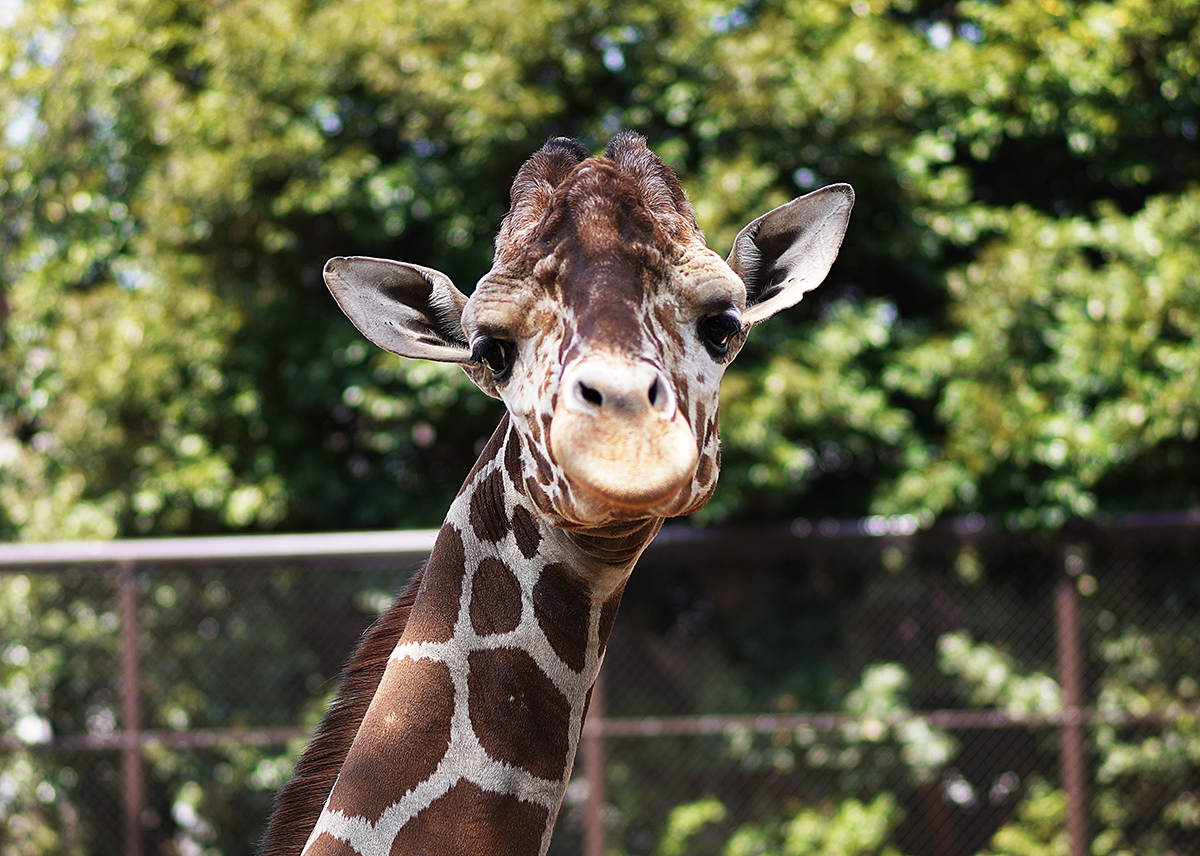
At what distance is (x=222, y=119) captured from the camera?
6.12 m

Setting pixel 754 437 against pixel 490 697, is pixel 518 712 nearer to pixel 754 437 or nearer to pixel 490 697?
pixel 490 697

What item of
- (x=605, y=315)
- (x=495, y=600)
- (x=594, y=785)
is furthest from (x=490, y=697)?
(x=594, y=785)

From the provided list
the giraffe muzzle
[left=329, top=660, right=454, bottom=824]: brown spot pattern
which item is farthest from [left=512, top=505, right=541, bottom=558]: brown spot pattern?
the giraffe muzzle

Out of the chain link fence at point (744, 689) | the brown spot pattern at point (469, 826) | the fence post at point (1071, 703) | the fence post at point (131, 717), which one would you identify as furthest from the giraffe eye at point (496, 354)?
the fence post at point (1071, 703)

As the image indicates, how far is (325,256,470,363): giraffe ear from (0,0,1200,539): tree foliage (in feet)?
11.5

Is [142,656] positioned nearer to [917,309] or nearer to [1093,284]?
[917,309]

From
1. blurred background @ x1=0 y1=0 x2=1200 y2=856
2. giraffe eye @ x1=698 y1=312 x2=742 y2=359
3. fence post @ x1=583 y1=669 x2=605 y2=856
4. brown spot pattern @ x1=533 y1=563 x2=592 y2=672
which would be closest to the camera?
giraffe eye @ x1=698 y1=312 x2=742 y2=359

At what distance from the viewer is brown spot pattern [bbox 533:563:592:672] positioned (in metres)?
1.90

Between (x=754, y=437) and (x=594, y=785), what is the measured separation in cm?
202

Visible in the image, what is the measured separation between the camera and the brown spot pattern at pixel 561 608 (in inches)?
74.7

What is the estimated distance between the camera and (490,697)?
6.13ft

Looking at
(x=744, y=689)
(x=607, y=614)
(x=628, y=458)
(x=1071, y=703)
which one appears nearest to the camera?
(x=628, y=458)

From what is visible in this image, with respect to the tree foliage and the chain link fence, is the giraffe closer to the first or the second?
the tree foliage

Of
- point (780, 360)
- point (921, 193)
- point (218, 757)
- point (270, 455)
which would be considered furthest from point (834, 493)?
point (218, 757)
